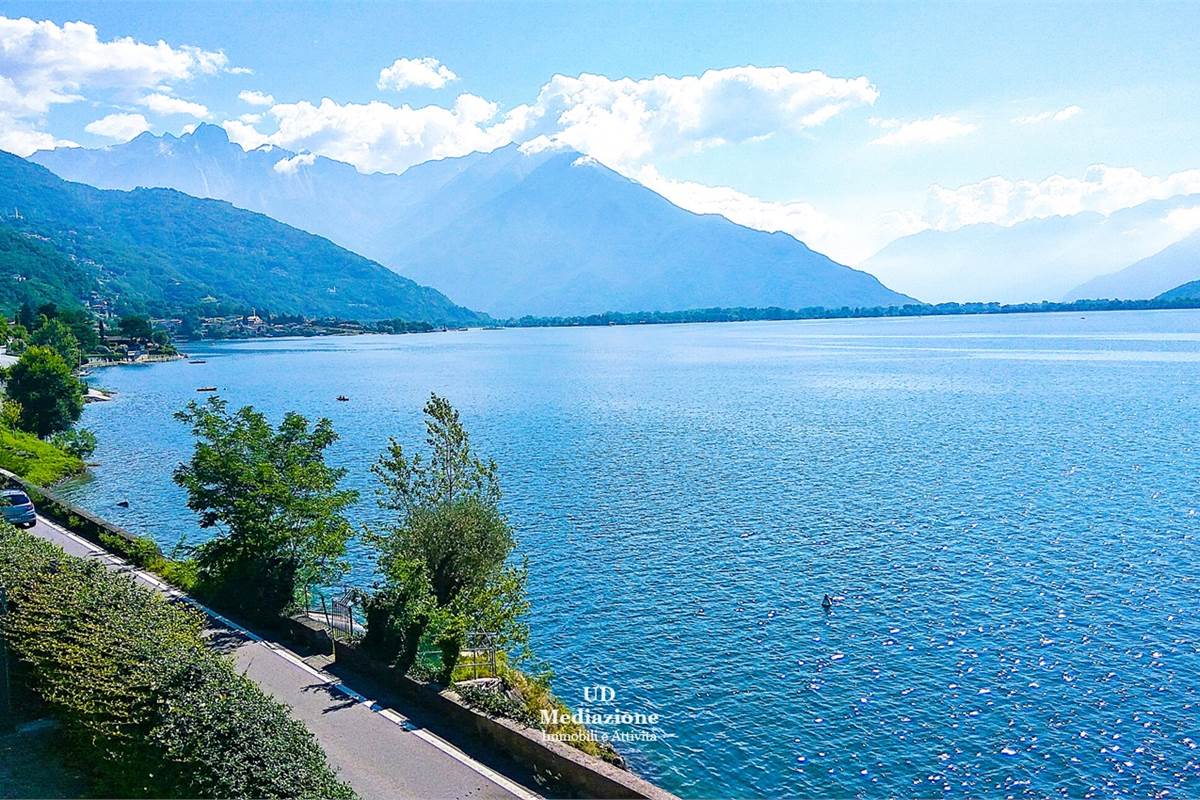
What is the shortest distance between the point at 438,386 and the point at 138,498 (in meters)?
78.1

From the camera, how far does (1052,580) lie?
3675 centimetres

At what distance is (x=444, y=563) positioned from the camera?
24.7m

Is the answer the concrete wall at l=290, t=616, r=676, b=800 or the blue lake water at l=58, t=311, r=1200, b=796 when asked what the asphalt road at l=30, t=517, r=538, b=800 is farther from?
the blue lake water at l=58, t=311, r=1200, b=796

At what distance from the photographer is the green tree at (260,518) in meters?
27.0

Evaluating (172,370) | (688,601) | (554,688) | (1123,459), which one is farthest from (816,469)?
(172,370)

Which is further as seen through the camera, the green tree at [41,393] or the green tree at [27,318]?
the green tree at [27,318]

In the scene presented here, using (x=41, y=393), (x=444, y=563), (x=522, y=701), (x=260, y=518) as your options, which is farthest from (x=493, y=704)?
(x=41, y=393)

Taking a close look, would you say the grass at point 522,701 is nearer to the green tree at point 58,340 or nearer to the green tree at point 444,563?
the green tree at point 444,563

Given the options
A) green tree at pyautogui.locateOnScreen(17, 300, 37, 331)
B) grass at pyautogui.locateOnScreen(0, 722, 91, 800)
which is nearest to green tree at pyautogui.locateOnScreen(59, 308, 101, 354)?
green tree at pyautogui.locateOnScreen(17, 300, 37, 331)

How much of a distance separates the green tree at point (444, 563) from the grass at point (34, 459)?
45414mm

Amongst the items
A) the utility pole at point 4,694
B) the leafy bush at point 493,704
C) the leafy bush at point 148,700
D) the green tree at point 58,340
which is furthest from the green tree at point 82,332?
the leafy bush at point 493,704

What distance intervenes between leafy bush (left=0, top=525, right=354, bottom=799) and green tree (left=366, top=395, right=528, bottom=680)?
5.30 metres

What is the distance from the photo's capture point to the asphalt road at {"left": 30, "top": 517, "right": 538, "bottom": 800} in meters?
16.6

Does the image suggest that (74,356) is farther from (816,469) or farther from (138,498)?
(816,469)
